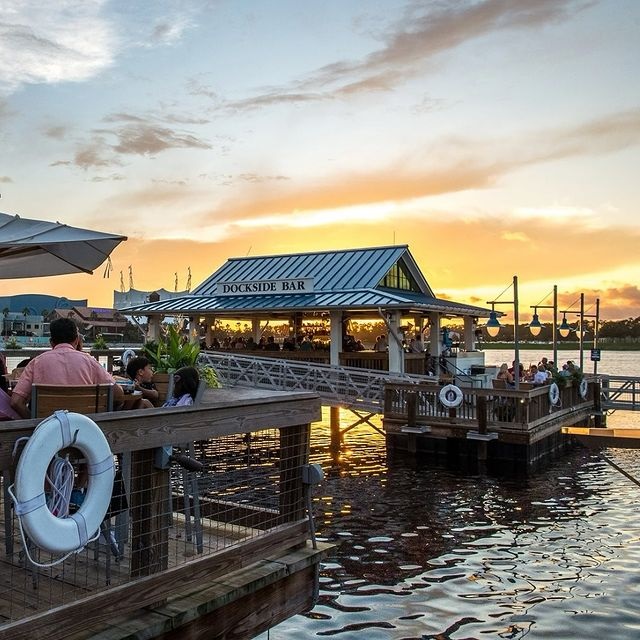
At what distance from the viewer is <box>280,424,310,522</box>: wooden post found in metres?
5.77

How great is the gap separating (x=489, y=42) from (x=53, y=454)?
17.2m

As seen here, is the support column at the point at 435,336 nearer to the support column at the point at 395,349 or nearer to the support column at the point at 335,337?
the support column at the point at 395,349

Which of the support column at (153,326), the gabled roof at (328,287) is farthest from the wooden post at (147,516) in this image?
the support column at (153,326)

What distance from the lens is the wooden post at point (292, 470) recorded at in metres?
5.77

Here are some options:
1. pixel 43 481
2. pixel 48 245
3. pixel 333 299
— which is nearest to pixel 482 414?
pixel 333 299

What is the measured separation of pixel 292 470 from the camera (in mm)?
5797

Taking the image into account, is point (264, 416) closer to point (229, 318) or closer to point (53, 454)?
point (53, 454)

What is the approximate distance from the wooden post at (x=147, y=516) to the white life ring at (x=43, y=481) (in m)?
0.64

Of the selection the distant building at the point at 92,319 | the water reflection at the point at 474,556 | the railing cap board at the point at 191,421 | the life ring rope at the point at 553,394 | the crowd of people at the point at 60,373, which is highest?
the distant building at the point at 92,319

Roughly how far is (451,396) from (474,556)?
793 centimetres

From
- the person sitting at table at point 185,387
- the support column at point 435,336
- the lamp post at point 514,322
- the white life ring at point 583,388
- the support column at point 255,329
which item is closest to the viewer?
the person sitting at table at point 185,387

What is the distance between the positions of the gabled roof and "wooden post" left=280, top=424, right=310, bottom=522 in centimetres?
1649

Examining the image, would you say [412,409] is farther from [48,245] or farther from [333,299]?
[48,245]

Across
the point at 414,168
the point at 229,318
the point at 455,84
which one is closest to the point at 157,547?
the point at 455,84
